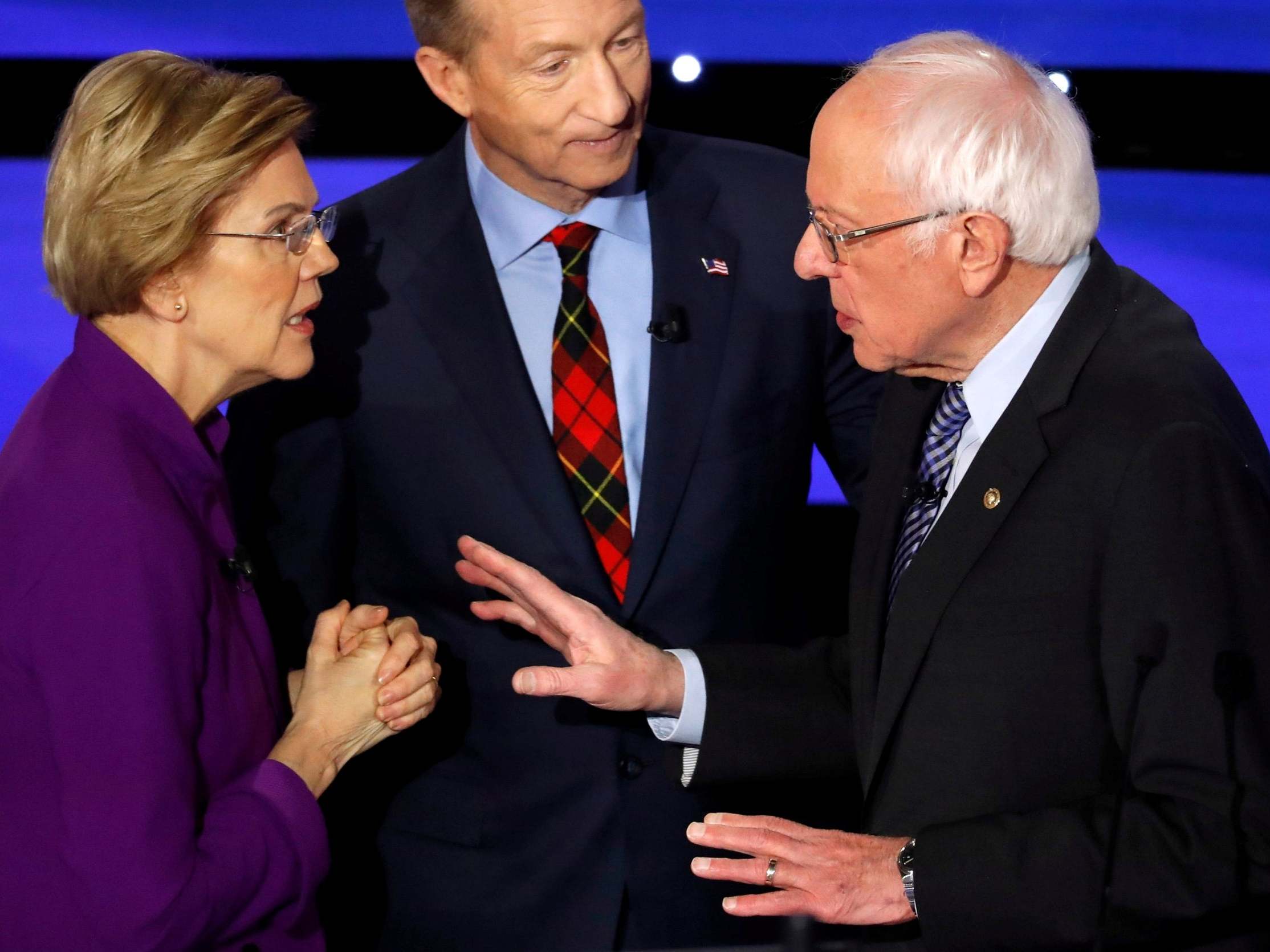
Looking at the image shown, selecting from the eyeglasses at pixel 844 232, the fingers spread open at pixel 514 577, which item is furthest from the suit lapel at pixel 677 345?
the eyeglasses at pixel 844 232

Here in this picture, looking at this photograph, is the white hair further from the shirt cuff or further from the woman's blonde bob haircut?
the woman's blonde bob haircut

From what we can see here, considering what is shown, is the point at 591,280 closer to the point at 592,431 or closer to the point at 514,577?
the point at 592,431

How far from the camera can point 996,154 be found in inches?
75.0

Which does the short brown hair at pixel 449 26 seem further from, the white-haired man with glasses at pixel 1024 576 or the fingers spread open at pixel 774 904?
the fingers spread open at pixel 774 904

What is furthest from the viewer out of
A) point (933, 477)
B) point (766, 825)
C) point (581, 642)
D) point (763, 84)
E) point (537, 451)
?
point (763, 84)

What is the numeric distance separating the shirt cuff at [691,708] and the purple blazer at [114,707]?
0.61 metres

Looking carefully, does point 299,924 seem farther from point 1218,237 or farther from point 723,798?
point 1218,237

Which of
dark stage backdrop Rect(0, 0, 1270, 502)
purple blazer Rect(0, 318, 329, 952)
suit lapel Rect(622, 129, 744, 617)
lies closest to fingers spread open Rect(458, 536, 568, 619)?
suit lapel Rect(622, 129, 744, 617)

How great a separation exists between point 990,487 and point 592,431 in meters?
0.79

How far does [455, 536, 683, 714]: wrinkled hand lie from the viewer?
2240 millimetres

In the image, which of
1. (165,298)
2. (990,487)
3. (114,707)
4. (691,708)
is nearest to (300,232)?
(165,298)

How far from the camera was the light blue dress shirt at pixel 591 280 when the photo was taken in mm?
2525

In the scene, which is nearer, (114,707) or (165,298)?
(114,707)

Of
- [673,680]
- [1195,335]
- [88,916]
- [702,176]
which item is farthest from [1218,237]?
[88,916]
